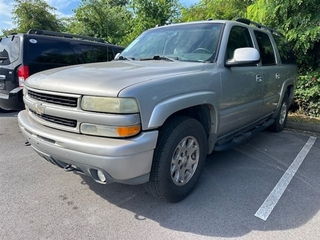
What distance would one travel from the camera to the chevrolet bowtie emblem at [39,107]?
249 cm

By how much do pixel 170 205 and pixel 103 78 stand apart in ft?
4.74

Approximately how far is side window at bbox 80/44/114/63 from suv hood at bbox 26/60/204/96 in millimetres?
3541

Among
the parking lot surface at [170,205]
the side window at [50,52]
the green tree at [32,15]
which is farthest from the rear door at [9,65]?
the green tree at [32,15]

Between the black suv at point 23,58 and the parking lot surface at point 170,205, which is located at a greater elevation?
the black suv at point 23,58

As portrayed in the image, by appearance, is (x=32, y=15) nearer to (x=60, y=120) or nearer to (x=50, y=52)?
(x=50, y=52)

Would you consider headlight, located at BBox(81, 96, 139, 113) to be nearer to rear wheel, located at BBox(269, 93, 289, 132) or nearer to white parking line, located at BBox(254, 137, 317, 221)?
white parking line, located at BBox(254, 137, 317, 221)

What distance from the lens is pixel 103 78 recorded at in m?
2.28

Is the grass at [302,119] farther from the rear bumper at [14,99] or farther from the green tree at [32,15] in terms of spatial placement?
the green tree at [32,15]

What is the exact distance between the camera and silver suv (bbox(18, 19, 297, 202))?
6.93 ft

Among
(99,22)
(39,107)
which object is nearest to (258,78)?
(39,107)

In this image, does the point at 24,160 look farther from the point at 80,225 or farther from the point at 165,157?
the point at 165,157

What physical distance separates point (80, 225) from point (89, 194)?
55cm

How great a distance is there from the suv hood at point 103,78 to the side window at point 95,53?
354 centimetres

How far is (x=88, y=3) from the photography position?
19344 mm
